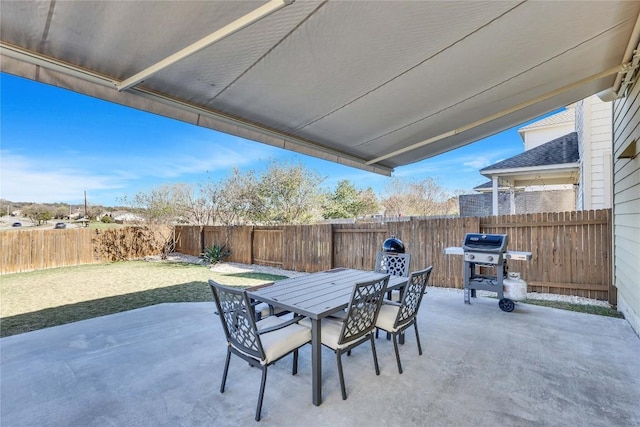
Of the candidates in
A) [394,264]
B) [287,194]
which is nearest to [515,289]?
[394,264]

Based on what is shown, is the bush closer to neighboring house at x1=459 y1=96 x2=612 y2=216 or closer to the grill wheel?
the grill wheel

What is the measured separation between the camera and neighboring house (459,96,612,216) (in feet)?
18.6

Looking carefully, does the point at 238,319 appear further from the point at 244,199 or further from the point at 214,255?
the point at 244,199

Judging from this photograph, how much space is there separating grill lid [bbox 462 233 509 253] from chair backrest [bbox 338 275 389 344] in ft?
9.31

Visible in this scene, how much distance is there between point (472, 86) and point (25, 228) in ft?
40.1

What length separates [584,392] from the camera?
7.16ft

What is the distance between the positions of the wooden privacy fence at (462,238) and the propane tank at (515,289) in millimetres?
1554

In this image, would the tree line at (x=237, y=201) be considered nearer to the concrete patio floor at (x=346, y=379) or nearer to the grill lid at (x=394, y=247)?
the grill lid at (x=394, y=247)

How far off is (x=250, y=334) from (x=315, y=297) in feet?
2.37

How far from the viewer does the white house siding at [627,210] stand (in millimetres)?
3209

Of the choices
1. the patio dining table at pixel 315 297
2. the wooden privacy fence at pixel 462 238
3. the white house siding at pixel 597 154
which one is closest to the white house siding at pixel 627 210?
the wooden privacy fence at pixel 462 238

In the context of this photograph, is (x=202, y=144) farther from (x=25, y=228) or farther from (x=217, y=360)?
(x=217, y=360)

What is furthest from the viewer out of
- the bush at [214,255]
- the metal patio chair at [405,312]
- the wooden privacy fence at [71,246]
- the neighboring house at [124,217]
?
the neighboring house at [124,217]

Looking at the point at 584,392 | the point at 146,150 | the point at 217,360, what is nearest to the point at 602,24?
the point at 584,392
